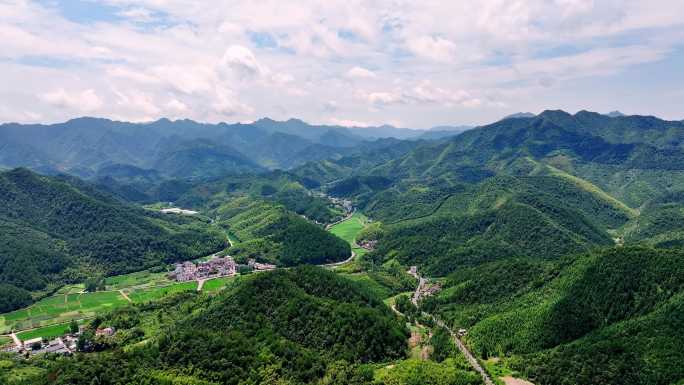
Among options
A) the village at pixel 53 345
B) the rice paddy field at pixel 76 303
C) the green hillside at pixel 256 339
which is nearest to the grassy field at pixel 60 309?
the rice paddy field at pixel 76 303

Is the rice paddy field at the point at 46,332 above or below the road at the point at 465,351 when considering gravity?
above

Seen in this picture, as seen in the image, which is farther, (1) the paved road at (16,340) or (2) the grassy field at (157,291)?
(2) the grassy field at (157,291)

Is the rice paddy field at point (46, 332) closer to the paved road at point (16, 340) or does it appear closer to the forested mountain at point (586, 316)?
the paved road at point (16, 340)

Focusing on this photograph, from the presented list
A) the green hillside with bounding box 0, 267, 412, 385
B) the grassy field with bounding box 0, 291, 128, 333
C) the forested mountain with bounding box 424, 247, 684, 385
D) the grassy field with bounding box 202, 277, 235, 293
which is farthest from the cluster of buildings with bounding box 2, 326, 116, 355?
the forested mountain with bounding box 424, 247, 684, 385

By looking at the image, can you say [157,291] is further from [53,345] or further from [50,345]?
[53,345]

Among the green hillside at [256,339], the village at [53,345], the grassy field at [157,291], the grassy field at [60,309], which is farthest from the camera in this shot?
the grassy field at [157,291]

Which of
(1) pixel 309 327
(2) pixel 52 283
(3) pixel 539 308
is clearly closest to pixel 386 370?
(1) pixel 309 327

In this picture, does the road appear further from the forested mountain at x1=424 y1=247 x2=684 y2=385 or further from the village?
the village

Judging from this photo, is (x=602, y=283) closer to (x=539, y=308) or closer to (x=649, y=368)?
(x=539, y=308)
